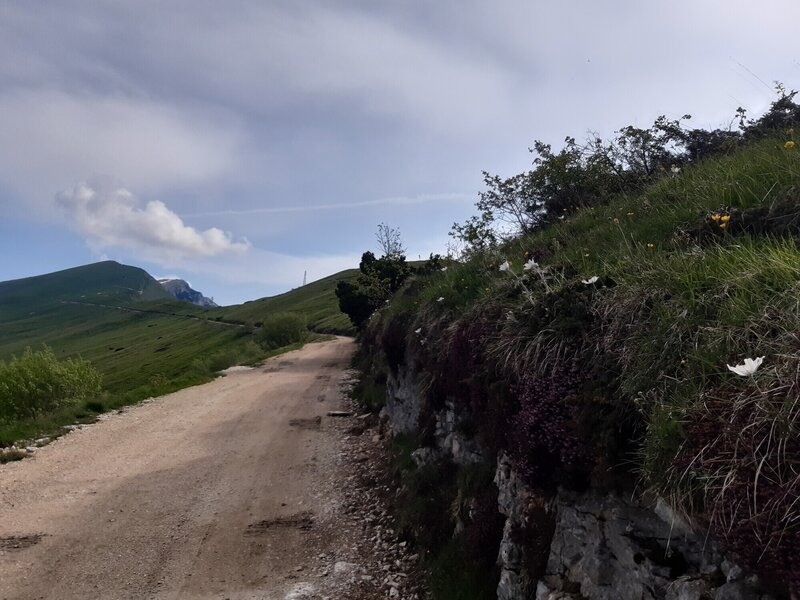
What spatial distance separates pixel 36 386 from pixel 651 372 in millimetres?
26633

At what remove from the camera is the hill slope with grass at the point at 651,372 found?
8.74 ft

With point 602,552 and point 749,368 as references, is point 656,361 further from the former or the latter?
point 602,552

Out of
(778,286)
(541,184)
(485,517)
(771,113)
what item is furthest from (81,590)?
(771,113)

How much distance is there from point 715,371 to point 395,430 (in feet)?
34.2

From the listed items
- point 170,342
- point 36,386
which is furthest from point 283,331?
point 170,342

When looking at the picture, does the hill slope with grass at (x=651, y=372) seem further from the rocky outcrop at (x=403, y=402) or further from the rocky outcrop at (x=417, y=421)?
the rocky outcrop at (x=403, y=402)

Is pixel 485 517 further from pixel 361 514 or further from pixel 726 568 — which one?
pixel 361 514

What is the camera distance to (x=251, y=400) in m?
20.1

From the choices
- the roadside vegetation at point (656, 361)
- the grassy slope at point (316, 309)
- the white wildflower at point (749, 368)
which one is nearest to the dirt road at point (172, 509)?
the roadside vegetation at point (656, 361)

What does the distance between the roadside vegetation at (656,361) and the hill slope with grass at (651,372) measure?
2cm

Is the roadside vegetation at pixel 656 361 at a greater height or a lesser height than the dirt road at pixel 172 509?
greater

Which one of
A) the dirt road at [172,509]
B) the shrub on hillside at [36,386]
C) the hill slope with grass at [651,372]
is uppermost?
the hill slope with grass at [651,372]

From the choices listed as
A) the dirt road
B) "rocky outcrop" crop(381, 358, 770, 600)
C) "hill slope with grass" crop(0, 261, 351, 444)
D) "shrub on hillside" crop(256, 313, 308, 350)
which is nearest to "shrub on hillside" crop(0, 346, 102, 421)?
"hill slope with grass" crop(0, 261, 351, 444)

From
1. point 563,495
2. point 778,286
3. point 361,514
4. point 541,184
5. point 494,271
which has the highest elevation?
point 541,184
